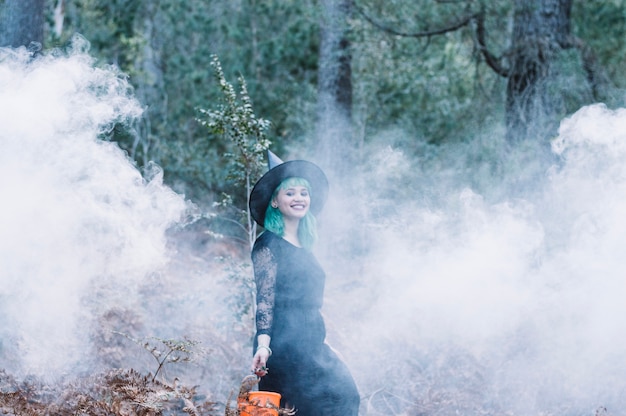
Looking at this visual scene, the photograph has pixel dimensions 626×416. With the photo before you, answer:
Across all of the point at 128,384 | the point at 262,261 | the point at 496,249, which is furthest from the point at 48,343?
the point at 496,249

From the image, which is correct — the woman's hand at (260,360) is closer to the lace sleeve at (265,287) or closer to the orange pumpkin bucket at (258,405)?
the lace sleeve at (265,287)

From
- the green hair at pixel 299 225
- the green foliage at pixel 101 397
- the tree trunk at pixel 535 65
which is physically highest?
the tree trunk at pixel 535 65

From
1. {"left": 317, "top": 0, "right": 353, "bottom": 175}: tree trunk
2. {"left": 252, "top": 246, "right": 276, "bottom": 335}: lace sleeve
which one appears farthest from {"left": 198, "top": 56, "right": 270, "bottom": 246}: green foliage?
{"left": 317, "top": 0, "right": 353, "bottom": 175}: tree trunk

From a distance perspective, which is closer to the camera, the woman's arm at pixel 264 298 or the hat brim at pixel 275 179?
the woman's arm at pixel 264 298

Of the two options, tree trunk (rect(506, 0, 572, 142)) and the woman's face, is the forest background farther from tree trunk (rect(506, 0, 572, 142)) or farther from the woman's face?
the woman's face

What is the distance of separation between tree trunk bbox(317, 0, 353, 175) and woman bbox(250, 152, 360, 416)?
6588 millimetres

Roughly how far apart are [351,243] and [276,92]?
544 cm

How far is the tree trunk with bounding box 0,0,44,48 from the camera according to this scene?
26.4ft

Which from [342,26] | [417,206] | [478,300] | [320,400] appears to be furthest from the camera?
[342,26]

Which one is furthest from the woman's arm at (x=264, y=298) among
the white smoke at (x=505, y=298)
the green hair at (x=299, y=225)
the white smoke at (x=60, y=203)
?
the white smoke at (x=505, y=298)

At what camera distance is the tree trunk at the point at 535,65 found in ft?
→ 32.4

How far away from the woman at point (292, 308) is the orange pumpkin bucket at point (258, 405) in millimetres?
256

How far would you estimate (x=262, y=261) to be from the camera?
4.91 metres

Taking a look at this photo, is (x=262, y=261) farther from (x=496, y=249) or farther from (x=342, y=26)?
(x=342, y=26)
